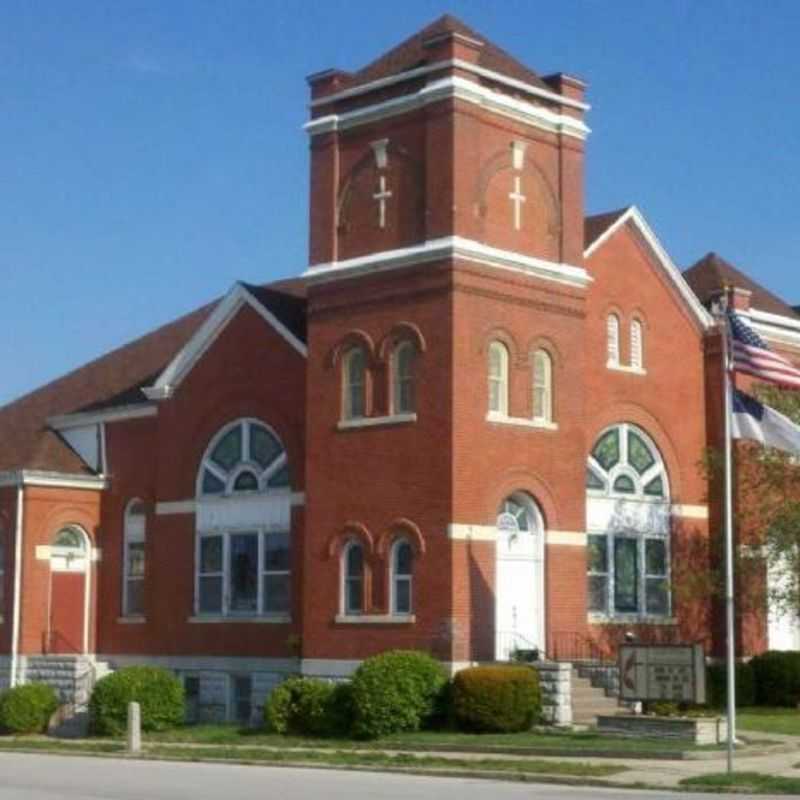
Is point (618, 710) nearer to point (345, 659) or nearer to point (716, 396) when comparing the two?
point (345, 659)

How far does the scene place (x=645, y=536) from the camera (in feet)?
128

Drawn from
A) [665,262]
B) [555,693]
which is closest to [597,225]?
[665,262]

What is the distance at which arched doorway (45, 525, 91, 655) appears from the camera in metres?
41.8

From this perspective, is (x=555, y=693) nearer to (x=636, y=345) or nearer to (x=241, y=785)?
(x=241, y=785)

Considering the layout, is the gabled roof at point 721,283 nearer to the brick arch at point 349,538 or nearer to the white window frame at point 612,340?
the white window frame at point 612,340

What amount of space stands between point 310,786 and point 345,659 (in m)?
10.6

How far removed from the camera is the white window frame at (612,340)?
38.8 m

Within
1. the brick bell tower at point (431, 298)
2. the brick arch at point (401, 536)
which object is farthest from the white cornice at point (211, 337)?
the brick arch at point (401, 536)

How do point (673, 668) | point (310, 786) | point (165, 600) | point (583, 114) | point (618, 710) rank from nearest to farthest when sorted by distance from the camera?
1. point (310, 786)
2. point (673, 668)
3. point (618, 710)
4. point (583, 114)
5. point (165, 600)

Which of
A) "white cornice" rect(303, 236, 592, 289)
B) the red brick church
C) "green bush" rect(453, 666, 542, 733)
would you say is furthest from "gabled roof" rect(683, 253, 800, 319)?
"green bush" rect(453, 666, 542, 733)

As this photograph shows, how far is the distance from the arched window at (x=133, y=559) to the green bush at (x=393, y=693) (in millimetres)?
10943

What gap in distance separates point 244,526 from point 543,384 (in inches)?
305

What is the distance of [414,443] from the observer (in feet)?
112

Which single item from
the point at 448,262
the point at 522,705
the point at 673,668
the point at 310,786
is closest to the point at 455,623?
the point at 522,705
